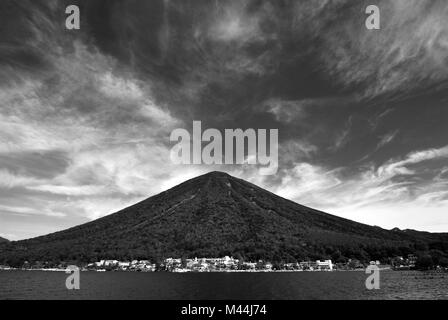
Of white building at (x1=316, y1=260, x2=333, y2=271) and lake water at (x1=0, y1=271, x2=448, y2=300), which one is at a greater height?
lake water at (x1=0, y1=271, x2=448, y2=300)

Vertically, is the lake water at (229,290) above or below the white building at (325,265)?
above

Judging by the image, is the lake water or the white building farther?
the white building

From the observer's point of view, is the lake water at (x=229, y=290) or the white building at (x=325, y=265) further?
the white building at (x=325, y=265)

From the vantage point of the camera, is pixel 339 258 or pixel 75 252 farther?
pixel 75 252

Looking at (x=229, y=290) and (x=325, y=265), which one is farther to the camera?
(x=325, y=265)

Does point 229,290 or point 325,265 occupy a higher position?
point 229,290
